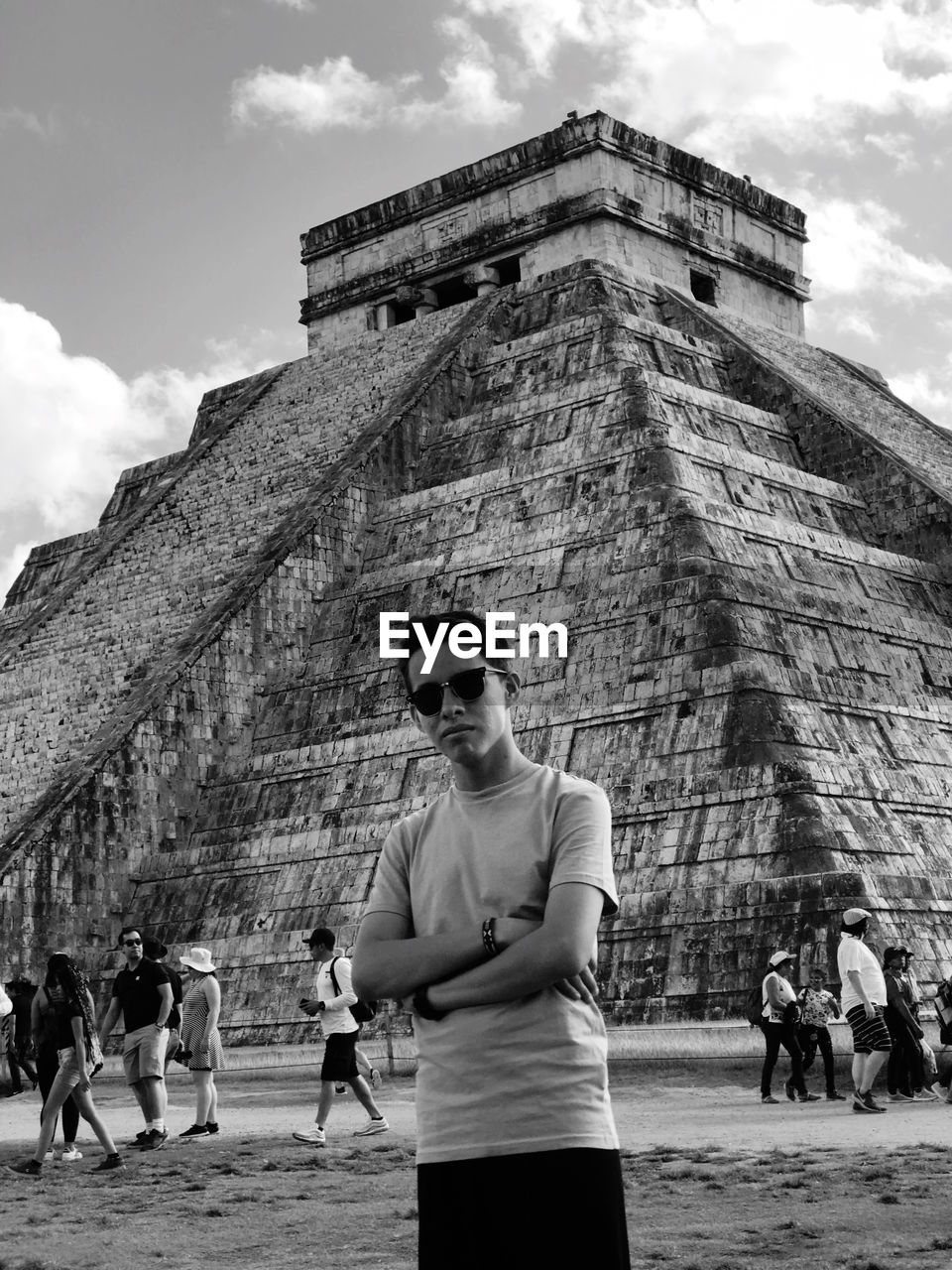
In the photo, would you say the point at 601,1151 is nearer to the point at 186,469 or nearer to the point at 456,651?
the point at 456,651

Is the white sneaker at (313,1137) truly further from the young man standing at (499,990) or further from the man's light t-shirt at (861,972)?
the young man standing at (499,990)

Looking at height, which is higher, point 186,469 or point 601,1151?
point 186,469

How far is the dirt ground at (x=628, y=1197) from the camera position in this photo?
637 centimetres

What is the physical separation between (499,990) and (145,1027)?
7646mm

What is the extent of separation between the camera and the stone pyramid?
15562 mm

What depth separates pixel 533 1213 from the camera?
3.32m

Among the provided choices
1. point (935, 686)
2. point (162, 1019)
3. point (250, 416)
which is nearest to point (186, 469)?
point (250, 416)

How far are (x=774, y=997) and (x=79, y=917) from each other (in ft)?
28.1

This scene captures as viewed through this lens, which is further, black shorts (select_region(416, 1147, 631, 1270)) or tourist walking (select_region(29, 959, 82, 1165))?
tourist walking (select_region(29, 959, 82, 1165))

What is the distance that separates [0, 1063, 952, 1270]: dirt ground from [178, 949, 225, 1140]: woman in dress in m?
0.19

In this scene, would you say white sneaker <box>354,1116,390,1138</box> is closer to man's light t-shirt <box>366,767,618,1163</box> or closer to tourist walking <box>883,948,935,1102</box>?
tourist walking <box>883,948,935,1102</box>

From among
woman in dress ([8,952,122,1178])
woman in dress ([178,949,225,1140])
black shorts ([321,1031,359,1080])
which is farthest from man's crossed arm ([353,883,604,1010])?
woman in dress ([178,949,225,1140])

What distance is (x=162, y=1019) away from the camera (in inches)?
420

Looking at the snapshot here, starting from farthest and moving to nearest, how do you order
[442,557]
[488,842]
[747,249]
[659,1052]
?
1. [747,249]
2. [442,557]
3. [659,1052]
4. [488,842]
